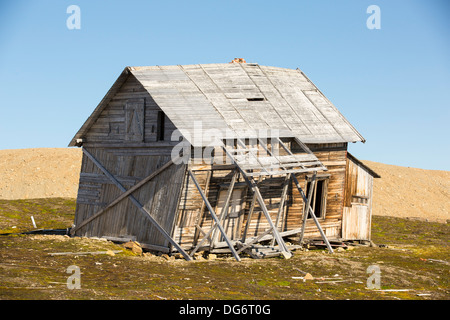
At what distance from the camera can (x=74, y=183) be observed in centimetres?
5400

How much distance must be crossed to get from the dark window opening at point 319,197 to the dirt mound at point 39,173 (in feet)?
103

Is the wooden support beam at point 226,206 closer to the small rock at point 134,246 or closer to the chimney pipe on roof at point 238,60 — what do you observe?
the small rock at point 134,246

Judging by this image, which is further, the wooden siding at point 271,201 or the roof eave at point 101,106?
the roof eave at point 101,106

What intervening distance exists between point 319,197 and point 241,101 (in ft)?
18.0

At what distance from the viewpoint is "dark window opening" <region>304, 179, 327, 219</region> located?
24594mm

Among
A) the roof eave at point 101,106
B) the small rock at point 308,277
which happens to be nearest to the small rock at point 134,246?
the roof eave at point 101,106

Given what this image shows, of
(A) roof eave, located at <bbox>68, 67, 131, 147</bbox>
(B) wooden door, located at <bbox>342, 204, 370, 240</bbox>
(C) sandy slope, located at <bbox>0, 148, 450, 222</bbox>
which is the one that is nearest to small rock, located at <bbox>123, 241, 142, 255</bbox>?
(A) roof eave, located at <bbox>68, 67, 131, 147</bbox>

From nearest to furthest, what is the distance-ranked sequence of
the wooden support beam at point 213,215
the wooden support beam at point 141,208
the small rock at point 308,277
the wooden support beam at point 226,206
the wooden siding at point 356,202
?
1. the small rock at point 308,277
2. the wooden support beam at point 213,215
3. the wooden support beam at point 226,206
4. the wooden support beam at point 141,208
5. the wooden siding at point 356,202

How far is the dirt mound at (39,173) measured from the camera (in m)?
52.4

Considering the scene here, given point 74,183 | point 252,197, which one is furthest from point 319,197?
point 74,183

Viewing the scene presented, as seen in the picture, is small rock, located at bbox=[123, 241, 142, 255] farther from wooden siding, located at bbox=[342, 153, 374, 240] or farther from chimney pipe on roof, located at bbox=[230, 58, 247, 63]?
chimney pipe on roof, located at bbox=[230, 58, 247, 63]
